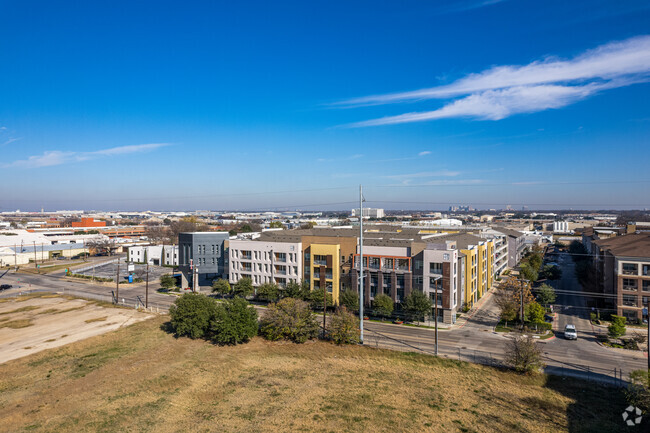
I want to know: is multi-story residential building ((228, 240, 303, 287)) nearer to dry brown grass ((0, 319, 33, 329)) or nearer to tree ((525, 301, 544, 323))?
dry brown grass ((0, 319, 33, 329))

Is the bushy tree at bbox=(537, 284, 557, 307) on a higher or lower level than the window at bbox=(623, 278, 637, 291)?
lower

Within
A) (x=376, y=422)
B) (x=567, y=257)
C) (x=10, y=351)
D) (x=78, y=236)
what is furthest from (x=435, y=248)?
(x=78, y=236)

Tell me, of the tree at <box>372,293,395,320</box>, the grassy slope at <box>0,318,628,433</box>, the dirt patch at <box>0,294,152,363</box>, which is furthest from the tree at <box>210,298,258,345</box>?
the tree at <box>372,293,395,320</box>

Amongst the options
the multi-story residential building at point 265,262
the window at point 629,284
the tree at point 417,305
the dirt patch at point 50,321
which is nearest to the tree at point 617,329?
the window at point 629,284

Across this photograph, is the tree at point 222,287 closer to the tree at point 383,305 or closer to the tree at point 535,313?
the tree at point 383,305

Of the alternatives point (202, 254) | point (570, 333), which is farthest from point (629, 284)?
point (202, 254)
